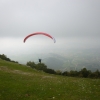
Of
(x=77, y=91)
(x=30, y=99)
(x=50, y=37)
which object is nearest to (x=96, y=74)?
(x=50, y=37)

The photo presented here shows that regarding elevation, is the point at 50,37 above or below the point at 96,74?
above

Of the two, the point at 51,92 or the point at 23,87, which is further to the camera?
the point at 23,87

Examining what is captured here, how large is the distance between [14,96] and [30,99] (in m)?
2.06

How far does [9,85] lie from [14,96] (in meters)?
4.72

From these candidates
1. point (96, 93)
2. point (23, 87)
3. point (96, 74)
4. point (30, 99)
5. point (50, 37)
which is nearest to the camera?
point (30, 99)

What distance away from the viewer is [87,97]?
64.5 ft

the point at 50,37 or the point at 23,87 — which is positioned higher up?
the point at 50,37

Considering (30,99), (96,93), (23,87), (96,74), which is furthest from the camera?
(96,74)

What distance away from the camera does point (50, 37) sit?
3991 centimetres

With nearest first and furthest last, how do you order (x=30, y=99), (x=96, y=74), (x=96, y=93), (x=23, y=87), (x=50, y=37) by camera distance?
1. (x=30, y=99)
2. (x=96, y=93)
3. (x=23, y=87)
4. (x=50, y=37)
5. (x=96, y=74)

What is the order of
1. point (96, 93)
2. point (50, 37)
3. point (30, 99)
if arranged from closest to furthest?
1. point (30, 99)
2. point (96, 93)
3. point (50, 37)

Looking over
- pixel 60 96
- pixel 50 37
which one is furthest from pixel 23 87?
pixel 50 37

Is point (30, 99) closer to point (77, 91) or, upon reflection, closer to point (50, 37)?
point (77, 91)

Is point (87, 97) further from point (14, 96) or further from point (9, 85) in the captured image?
point (9, 85)
